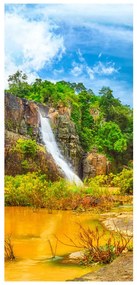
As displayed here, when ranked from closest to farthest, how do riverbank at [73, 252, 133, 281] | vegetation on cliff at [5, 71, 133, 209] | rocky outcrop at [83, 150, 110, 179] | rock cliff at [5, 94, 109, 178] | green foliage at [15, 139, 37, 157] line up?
riverbank at [73, 252, 133, 281]
vegetation on cliff at [5, 71, 133, 209]
green foliage at [15, 139, 37, 157]
rock cliff at [5, 94, 109, 178]
rocky outcrop at [83, 150, 110, 179]

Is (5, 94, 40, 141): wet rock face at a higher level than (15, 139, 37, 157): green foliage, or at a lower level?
higher

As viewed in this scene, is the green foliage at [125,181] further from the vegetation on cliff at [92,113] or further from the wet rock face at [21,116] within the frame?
the wet rock face at [21,116]

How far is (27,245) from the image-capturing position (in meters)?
3.89

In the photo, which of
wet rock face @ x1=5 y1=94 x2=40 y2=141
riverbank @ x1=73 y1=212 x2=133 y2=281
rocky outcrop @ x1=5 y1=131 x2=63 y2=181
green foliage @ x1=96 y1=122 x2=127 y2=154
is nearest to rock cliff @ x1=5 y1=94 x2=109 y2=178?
wet rock face @ x1=5 y1=94 x2=40 y2=141

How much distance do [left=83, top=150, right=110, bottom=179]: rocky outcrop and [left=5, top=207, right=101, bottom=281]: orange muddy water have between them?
2.78 meters

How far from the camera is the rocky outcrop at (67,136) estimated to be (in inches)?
353

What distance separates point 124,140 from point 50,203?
207 cm

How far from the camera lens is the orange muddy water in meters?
2.94

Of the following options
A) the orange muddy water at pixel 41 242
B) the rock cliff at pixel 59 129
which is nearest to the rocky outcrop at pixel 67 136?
the rock cliff at pixel 59 129

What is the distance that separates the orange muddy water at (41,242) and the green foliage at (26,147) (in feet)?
4.69

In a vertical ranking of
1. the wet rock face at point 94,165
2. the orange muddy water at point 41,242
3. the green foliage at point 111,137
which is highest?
the green foliage at point 111,137

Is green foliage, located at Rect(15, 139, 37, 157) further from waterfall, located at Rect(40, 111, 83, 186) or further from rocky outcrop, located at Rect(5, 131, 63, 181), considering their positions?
waterfall, located at Rect(40, 111, 83, 186)

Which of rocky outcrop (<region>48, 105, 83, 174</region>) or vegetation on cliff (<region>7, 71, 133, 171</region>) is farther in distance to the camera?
rocky outcrop (<region>48, 105, 83, 174</region>)

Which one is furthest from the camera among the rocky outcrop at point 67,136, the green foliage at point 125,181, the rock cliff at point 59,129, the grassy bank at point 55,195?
the rocky outcrop at point 67,136
